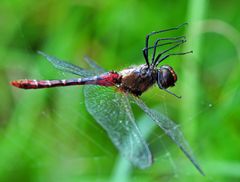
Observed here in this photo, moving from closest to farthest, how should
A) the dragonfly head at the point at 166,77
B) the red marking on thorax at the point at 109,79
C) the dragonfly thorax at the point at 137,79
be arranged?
the dragonfly head at the point at 166,77, the dragonfly thorax at the point at 137,79, the red marking on thorax at the point at 109,79

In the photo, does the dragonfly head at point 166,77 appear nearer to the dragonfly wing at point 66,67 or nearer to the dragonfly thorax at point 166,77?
the dragonfly thorax at point 166,77

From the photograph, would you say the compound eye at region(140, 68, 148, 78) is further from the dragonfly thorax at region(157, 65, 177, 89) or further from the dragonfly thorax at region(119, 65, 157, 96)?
the dragonfly thorax at region(157, 65, 177, 89)

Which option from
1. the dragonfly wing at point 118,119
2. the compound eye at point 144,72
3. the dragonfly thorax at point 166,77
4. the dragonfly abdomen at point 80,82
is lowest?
the dragonfly wing at point 118,119

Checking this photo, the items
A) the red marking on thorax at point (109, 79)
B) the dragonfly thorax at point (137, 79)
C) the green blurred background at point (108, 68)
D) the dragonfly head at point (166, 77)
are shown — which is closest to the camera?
the dragonfly head at point (166, 77)

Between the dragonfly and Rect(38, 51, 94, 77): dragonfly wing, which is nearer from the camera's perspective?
the dragonfly

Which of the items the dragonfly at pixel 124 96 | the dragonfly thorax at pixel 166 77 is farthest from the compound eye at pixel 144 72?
the dragonfly thorax at pixel 166 77

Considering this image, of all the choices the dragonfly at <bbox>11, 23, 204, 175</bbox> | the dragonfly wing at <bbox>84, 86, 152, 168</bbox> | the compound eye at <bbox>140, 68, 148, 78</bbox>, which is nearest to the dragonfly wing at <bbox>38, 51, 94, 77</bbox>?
the dragonfly at <bbox>11, 23, 204, 175</bbox>

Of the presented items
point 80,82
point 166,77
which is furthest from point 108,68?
point 166,77
